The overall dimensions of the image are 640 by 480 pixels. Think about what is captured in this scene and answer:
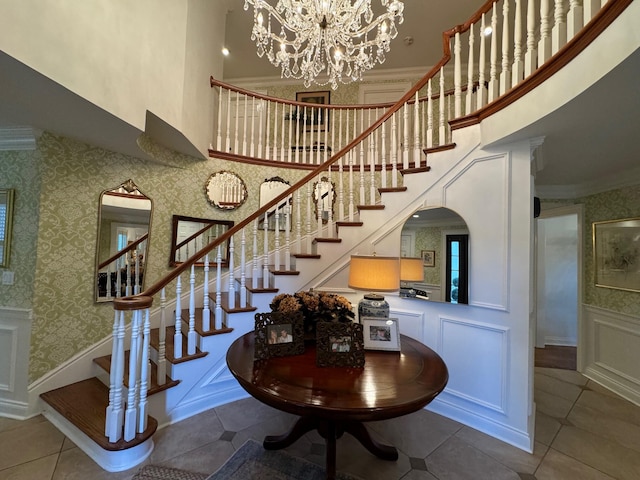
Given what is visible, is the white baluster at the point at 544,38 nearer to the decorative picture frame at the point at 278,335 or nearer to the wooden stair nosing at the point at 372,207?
the wooden stair nosing at the point at 372,207

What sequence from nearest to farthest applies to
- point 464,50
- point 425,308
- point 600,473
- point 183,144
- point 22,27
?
point 22,27, point 600,473, point 425,308, point 183,144, point 464,50

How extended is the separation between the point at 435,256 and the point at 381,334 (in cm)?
96

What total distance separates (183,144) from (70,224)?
127cm

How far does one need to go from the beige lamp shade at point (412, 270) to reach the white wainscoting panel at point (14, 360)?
3.15 m

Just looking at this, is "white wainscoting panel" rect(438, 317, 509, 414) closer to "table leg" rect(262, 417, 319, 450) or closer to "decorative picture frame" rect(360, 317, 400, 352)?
"decorative picture frame" rect(360, 317, 400, 352)

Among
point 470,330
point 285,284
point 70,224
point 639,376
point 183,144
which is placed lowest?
point 639,376

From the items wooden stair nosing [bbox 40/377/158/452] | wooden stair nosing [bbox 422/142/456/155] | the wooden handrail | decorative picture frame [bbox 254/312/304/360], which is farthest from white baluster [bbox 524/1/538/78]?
the wooden handrail

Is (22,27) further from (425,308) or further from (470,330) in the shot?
(470,330)

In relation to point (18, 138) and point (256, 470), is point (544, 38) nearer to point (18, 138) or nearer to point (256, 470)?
point (256, 470)

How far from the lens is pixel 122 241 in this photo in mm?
2691

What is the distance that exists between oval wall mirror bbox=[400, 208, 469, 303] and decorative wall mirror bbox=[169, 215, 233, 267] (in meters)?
2.15

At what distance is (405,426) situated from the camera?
2.05 metres

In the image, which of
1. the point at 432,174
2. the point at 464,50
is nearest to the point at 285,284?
the point at 432,174

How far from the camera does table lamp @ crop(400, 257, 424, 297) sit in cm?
226
